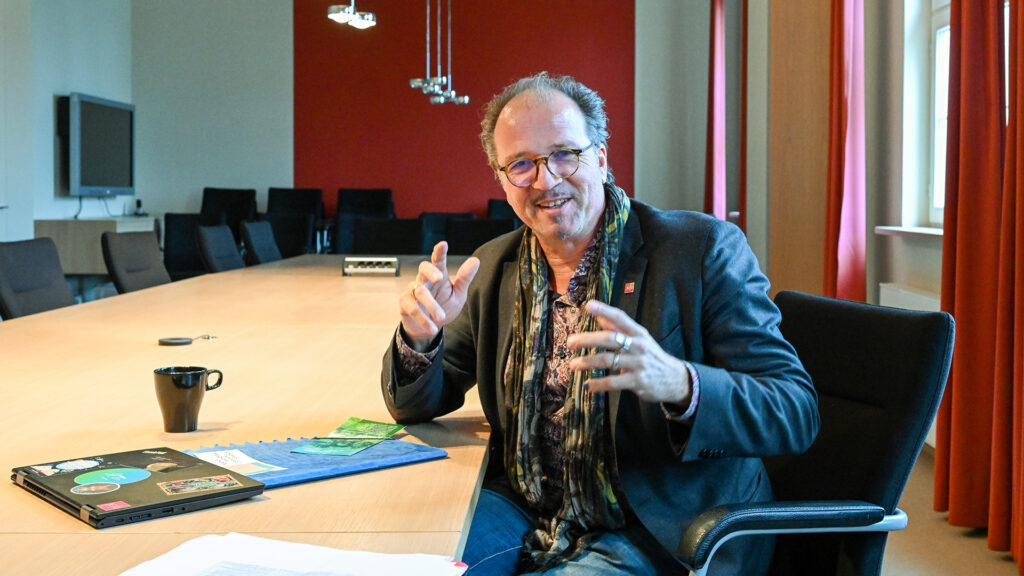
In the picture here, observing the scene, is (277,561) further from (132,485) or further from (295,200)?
(295,200)

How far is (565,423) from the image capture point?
1.56 meters

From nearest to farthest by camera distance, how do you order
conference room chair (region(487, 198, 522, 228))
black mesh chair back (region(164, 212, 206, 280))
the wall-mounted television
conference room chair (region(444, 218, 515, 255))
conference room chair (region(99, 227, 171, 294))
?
1. conference room chair (region(99, 227, 171, 294))
2. conference room chair (region(444, 218, 515, 255))
3. black mesh chair back (region(164, 212, 206, 280))
4. the wall-mounted television
5. conference room chair (region(487, 198, 522, 228))

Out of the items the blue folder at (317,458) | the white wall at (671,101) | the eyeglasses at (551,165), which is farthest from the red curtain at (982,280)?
the white wall at (671,101)

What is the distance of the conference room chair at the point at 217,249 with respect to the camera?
4.92 meters

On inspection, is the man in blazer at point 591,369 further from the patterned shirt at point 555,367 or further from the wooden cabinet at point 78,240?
the wooden cabinet at point 78,240

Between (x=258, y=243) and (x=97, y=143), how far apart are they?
4568 mm

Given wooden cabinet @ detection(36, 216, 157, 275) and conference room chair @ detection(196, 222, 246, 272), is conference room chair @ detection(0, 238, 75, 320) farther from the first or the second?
wooden cabinet @ detection(36, 216, 157, 275)

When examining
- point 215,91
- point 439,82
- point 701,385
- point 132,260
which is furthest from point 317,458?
point 215,91

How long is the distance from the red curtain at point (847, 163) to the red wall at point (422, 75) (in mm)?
5778

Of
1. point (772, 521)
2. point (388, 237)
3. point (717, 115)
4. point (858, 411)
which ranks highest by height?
point (717, 115)

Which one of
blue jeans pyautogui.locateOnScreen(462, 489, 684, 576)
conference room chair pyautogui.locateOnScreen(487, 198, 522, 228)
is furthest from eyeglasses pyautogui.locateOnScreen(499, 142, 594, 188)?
conference room chair pyautogui.locateOnScreen(487, 198, 522, 228)

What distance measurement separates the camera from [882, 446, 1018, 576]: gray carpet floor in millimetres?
2762

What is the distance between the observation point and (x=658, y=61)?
1023 cm

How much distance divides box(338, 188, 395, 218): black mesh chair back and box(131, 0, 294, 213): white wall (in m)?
0.72
